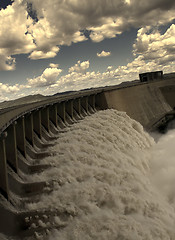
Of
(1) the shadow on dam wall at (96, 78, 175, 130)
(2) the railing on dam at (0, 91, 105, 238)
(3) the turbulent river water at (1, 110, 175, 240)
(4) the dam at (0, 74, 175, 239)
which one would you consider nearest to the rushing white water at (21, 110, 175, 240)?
(3) the turbulent river water at (1, 110, 175, 240)

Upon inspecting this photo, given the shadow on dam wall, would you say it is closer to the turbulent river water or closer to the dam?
the dam

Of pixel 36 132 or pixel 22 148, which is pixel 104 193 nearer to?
pixel 22 148

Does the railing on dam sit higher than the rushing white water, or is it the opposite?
the railing on dam

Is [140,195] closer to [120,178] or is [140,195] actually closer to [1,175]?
[120,178]

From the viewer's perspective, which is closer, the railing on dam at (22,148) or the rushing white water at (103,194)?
the rushing white water at (103,194)

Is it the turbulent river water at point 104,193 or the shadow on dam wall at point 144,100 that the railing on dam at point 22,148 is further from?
the shadow on dam wall at point 144,100

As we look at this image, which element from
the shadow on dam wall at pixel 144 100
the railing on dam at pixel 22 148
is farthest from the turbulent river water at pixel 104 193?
the shadow on dam wall at pixel 144 100

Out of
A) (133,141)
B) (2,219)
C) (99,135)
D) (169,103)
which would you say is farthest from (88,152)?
(169,103)
